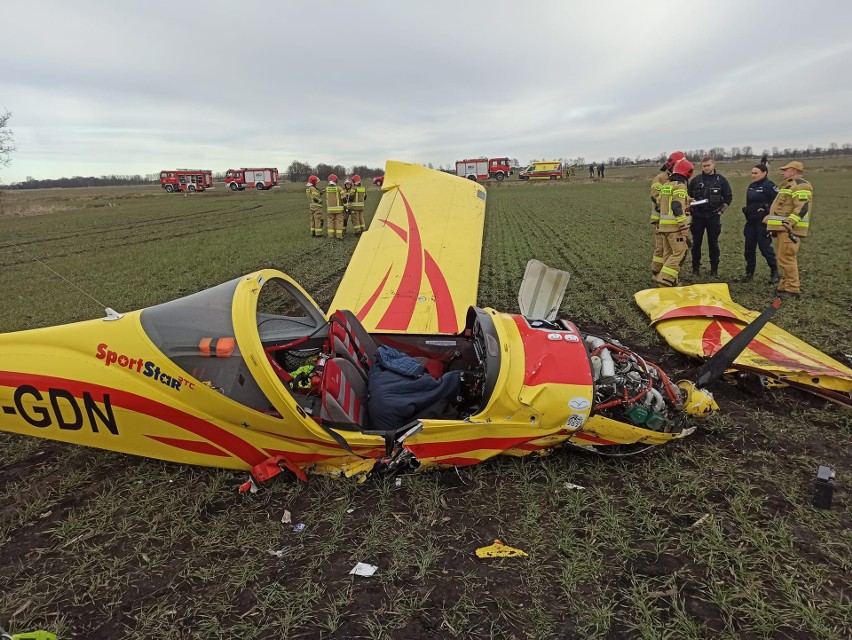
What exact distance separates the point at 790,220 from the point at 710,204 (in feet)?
4.83

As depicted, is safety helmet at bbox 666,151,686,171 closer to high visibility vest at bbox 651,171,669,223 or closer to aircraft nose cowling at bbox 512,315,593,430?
high visibility vest at bbox 651,171,669,223

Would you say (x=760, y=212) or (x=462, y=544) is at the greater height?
(x=760, y=212)

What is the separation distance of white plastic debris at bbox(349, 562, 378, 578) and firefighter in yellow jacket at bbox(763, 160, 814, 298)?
826 cm

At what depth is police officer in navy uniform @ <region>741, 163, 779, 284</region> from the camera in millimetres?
8391

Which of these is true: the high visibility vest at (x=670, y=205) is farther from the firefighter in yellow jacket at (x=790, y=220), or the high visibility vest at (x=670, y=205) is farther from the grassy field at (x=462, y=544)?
the grassy field at (x=462, y=544)

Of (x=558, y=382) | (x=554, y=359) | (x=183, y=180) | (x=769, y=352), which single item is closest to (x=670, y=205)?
(x=769, y=352)

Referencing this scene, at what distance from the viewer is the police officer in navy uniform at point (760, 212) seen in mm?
8391

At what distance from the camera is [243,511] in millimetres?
3490

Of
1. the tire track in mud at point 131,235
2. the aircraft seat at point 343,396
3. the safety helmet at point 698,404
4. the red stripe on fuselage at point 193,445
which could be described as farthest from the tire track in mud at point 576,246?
the tire track in mud at point 131,235

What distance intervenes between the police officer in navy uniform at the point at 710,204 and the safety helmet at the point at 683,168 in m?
0.67

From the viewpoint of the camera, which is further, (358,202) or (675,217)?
(358,202)

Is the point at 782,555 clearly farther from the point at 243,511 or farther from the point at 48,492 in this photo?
the point at 48,492

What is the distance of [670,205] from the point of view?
8320mm

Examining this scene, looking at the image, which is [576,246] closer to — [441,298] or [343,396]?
[441,298]
